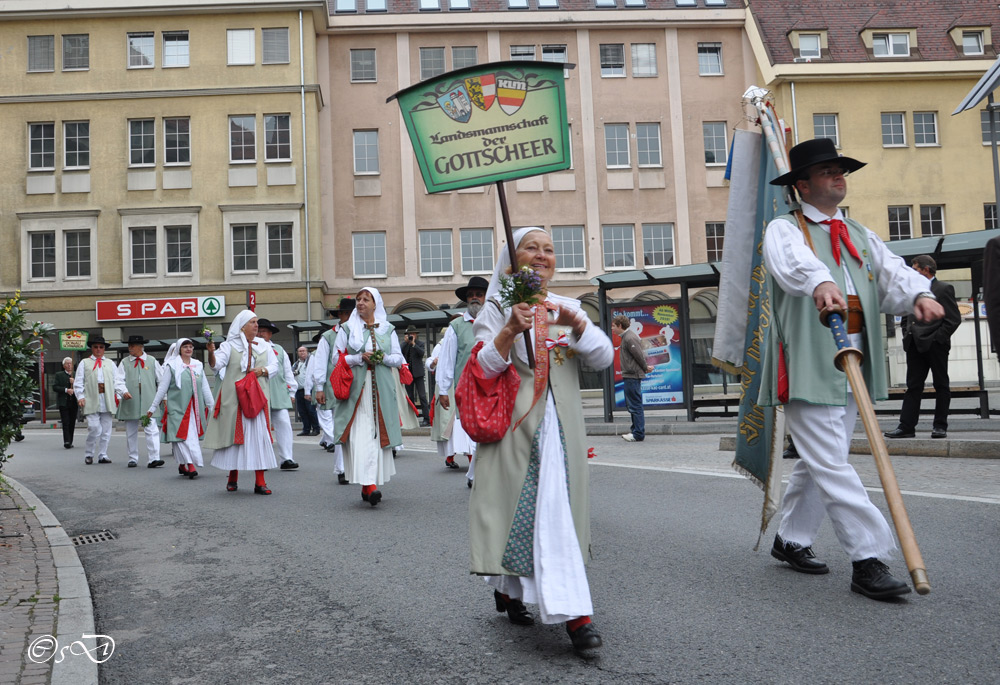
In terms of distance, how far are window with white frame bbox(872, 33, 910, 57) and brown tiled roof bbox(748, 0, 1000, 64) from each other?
36 cm

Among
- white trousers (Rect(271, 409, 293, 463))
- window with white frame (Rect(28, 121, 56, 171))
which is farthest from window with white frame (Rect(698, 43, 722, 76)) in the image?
white trousers (Rect(271, 409, 293, 463))

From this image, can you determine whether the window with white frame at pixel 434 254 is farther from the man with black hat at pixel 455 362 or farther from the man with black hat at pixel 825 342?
the man with black hat at pixel 825 342

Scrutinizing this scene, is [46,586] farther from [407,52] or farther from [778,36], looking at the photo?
[778,36]

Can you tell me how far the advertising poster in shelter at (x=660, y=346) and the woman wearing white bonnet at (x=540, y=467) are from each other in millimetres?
14091

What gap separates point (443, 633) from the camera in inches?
177

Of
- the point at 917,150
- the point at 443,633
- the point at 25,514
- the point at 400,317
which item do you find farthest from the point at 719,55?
the point at 443,633

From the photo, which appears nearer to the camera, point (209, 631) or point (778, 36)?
point (209, 631)

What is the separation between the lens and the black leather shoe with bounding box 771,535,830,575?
5.23 metres

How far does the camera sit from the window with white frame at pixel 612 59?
131ft

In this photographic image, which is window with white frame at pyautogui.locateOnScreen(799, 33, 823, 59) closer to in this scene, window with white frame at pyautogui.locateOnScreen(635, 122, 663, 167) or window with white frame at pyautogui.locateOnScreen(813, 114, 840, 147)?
window with white frame at pyautogui.locateOnScreen(813, 114, 840, 147)

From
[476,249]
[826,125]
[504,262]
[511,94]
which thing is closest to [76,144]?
[476,249]

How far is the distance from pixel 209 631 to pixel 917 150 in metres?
39.5

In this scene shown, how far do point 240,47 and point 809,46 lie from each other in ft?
72.0

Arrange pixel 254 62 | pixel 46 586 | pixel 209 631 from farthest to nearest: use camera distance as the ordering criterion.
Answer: pixel 254 62 < pixel 46 586 < pixel 209 631
